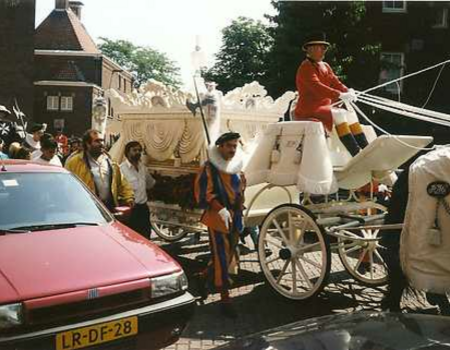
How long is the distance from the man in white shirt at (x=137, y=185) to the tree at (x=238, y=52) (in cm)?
2176

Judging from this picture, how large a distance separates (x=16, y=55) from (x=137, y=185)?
95.0 ft

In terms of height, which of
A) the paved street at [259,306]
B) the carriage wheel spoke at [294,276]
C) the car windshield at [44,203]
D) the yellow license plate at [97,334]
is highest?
the car windshield at [44,203]

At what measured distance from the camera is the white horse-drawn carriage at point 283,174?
19.6 feet

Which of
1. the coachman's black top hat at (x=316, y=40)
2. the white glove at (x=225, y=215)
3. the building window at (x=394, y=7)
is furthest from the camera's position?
the building window at (x=394, y=7)

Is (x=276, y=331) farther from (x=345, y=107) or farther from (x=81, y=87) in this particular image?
(x=81, y=87)

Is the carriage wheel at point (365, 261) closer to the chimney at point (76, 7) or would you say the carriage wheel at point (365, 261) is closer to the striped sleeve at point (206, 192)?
the striped sleeve at point (206, 192)

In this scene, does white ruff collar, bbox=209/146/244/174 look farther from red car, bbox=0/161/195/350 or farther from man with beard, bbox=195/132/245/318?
red car, bbox=0/161/195/350

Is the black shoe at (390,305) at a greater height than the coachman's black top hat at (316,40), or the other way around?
the coachman's black top hat at (316,40)

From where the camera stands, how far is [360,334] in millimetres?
2385

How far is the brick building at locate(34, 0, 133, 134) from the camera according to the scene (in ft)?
148

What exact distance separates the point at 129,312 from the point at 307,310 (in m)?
2.62

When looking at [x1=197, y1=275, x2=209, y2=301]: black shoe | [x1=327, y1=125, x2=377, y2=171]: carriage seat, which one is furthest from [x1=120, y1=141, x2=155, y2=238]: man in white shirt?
[x1=327, y1=125, x2=377, y2=171]: carriage seat

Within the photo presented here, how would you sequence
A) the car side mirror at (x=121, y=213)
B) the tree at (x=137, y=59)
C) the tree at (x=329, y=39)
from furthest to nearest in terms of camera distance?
1. the tree at (x=137, y=59)
2. the tree at (x=329, y=39)
3. the car side mirror at (x=121, y=213)

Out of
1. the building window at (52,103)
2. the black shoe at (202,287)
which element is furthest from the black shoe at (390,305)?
the building window at (52,103)
